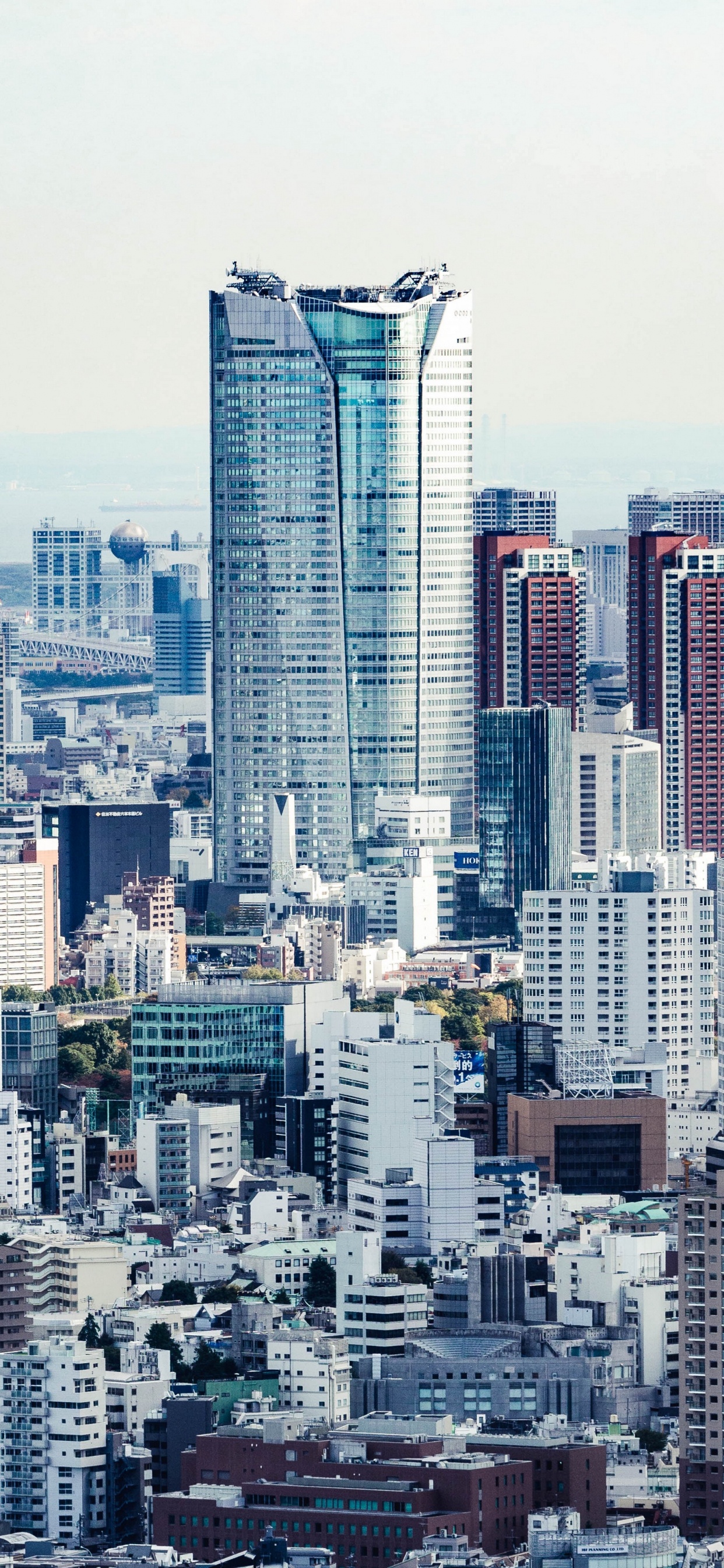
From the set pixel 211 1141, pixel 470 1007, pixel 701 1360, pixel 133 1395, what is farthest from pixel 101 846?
pixel 701 1360

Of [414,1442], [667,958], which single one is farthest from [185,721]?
[414,1442]

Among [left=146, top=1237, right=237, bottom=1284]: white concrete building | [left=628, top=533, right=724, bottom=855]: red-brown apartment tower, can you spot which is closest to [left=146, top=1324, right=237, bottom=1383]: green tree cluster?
[left=146, top=1237, right=237, bottom=1284]: white concrete building

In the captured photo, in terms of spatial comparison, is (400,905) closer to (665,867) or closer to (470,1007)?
(665,867)

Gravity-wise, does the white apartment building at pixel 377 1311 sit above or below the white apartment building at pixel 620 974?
below

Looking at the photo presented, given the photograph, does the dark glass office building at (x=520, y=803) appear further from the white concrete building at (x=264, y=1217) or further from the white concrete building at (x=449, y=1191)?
the white concrete building at (x=449, y=1191)

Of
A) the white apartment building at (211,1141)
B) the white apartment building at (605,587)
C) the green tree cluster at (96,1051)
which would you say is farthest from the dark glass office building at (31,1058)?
the white apartment building at (605,587)

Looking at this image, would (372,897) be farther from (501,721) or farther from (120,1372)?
(120,1372)

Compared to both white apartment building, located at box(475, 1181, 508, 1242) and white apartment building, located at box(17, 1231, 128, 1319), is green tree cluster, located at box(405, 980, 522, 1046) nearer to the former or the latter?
white apartment building, located at box(475, 1181, 508, 1242)
